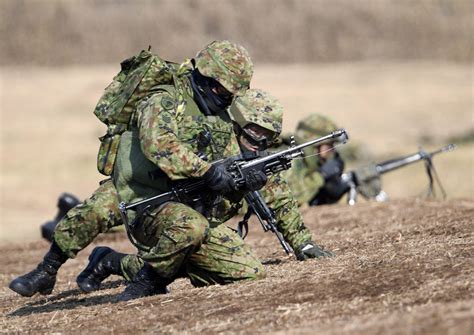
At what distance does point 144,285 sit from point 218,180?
91cm

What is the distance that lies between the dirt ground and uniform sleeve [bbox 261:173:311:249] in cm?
941

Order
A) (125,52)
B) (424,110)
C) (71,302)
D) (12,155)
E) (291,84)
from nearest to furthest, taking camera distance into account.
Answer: (71,302) → (12,155) → (424,110) → (291,84) → (125,52)

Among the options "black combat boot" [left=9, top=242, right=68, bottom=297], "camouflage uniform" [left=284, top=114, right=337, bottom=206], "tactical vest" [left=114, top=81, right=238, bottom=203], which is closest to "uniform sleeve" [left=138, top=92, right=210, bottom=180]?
"tactical vest" [left=114, top=81, right=238, bottom=203]

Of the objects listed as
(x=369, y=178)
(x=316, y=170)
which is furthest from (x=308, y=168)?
(x=369, y=178)

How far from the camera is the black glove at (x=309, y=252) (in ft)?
27.3

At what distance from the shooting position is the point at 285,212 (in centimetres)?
841

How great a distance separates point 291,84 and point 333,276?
34.1 m

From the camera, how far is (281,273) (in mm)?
7762

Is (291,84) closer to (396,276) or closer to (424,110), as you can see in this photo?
(424,110)

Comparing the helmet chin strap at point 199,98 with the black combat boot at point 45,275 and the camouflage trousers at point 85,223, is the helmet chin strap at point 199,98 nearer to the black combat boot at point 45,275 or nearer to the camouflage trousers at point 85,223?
the camouflage trousers at point 85,223

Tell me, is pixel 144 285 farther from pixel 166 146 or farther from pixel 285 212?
pixel 285 212

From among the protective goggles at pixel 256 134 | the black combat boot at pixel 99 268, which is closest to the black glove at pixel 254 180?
the protective goggles at pixel 256 134

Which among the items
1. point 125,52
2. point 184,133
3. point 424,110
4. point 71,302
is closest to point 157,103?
point 184,133

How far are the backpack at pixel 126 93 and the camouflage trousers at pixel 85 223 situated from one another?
0.91 feet
